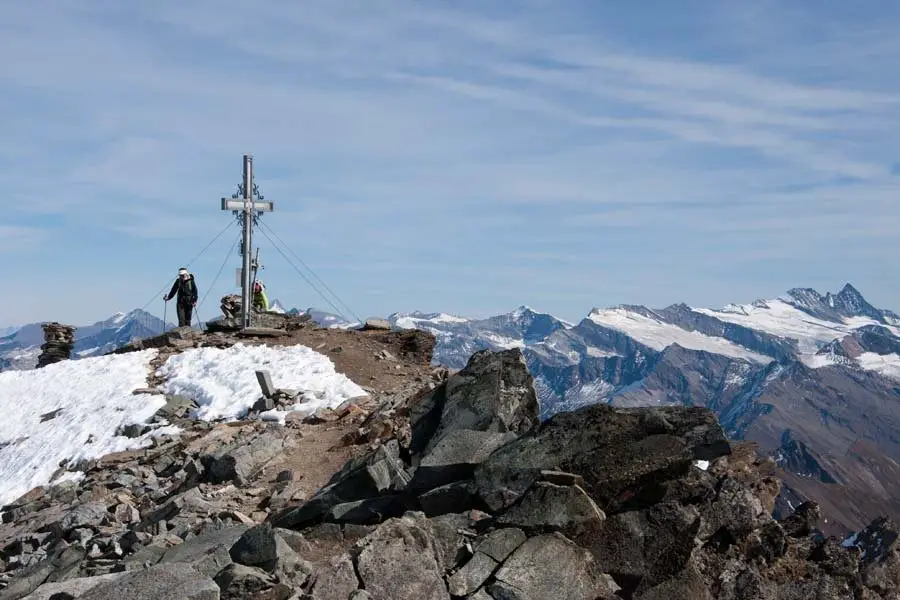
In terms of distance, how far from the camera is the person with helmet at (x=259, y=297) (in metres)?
43.0

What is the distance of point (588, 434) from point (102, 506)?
13.7m

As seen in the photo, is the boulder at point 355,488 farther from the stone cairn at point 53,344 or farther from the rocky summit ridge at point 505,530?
the stone cairn at point 53,344

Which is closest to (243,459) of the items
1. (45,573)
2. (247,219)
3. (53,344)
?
(45,573)

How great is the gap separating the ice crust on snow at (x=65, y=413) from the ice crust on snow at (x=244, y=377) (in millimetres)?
1443

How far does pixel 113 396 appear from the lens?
33344 millimetres

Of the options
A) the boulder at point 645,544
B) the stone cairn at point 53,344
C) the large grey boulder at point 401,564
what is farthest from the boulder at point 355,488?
the stone cairn at point 53,344

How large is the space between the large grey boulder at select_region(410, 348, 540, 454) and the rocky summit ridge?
0.05 meters

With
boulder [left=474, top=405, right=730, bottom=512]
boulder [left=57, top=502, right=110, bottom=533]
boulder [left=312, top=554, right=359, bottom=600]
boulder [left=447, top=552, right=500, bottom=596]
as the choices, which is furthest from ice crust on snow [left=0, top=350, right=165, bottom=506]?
boulder [left=447, top=552, right=500, bottom=596]

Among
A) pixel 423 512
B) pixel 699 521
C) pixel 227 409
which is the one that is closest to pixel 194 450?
pixel 227 409

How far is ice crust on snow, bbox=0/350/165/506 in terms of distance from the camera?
29.4m

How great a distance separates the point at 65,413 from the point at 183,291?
10413mm

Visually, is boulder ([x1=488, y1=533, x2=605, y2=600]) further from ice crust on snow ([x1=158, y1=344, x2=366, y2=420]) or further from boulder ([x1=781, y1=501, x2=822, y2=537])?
ice crust on snow ([x1=158, y1=344, x2=366, y2=420])

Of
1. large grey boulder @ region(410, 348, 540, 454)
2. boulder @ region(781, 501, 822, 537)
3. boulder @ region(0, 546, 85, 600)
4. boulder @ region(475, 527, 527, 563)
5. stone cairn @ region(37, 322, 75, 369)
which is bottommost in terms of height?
boulder @ region(0, 546, 85, 600)

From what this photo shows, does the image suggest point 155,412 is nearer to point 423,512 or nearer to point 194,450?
point 194,450
